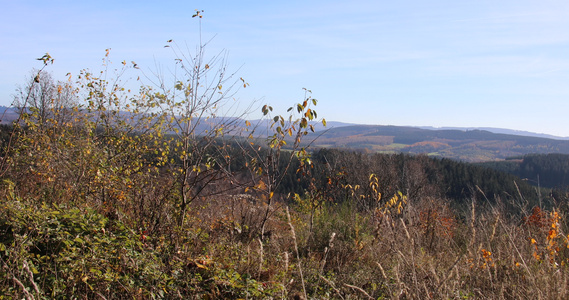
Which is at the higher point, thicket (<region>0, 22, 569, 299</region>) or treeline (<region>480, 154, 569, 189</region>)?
thicket (<region>0, 22, 569, 299</region>)

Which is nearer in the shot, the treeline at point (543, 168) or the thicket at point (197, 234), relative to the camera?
the thicket at point (197, 234)

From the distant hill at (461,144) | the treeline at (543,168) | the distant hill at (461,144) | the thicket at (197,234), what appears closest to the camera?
the thicket at (197,234)

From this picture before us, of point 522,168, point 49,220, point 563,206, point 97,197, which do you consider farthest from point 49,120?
point 522,168

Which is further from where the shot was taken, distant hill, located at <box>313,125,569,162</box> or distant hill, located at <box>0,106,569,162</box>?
distant hill, located at <box>313,125,569,162</box>

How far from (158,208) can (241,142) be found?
146 centimetres

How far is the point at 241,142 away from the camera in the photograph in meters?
5.15

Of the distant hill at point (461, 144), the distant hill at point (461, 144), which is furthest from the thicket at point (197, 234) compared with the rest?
the distant hill at point (461, 144)

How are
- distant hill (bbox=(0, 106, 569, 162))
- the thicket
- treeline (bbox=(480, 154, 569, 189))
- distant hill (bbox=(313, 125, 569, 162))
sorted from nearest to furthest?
the thicket, treeline (bbox=(480, 154, 569, 189)), distant hill (bbox=(0, 106, 569, 162)), distant hill (bbox=(313, 125, 569, 162))

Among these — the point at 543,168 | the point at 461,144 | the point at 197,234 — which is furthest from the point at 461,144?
the point at 197,234

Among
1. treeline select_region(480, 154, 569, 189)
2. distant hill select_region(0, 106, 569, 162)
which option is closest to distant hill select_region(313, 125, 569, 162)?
distant hill select_region(0, 106, 569, 162)

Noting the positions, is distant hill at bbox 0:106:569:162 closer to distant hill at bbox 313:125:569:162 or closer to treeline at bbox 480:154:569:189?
distant hill at bbox 313:125:569:162

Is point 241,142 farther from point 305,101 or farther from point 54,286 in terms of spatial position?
point 54,286

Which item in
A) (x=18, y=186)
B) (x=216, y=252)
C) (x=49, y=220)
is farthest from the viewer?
(x=18, y=186)

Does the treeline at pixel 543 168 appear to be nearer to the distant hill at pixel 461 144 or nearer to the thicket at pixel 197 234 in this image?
the distant hill at pixel 461 144
